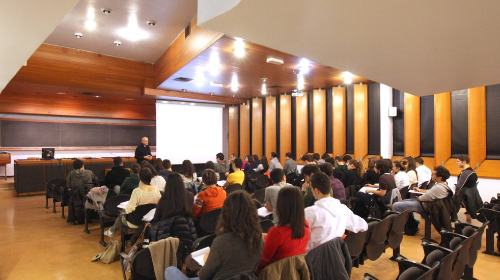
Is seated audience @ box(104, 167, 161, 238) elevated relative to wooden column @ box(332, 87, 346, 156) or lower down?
lower down

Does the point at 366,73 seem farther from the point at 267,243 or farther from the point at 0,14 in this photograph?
the point at 0,14

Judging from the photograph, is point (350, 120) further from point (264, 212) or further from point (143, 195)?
point (143, 195)

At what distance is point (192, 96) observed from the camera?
1132cm

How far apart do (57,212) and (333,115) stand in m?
8.22

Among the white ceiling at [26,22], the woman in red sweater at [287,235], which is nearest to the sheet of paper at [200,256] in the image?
the woman in red sweater at [287,235]

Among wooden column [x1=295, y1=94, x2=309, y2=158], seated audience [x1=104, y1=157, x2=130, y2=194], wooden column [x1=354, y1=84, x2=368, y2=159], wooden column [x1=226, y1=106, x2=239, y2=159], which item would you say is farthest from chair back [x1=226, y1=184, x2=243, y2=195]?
wooden column [x1=226, y1=106, x2=239, y2=159]

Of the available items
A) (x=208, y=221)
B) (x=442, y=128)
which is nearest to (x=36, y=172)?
(x=208, y=221)

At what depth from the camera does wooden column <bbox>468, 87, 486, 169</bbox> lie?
23.5ft

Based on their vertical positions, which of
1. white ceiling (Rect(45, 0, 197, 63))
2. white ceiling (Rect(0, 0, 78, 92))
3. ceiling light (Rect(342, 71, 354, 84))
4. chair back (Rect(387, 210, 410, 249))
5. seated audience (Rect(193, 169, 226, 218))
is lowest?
chair back (Rect(387, 210, 410, 249))

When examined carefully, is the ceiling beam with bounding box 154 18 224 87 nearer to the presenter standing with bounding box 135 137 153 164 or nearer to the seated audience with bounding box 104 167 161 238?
the presenter standing with bounding box 135 137 153 164

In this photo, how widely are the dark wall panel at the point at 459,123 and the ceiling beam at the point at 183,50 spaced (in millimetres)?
6513

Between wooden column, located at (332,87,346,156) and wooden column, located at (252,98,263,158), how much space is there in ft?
11.6

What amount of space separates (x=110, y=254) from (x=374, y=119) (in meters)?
8.16

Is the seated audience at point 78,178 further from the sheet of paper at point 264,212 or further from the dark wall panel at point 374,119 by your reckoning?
the dark wall panel at point 374,119
